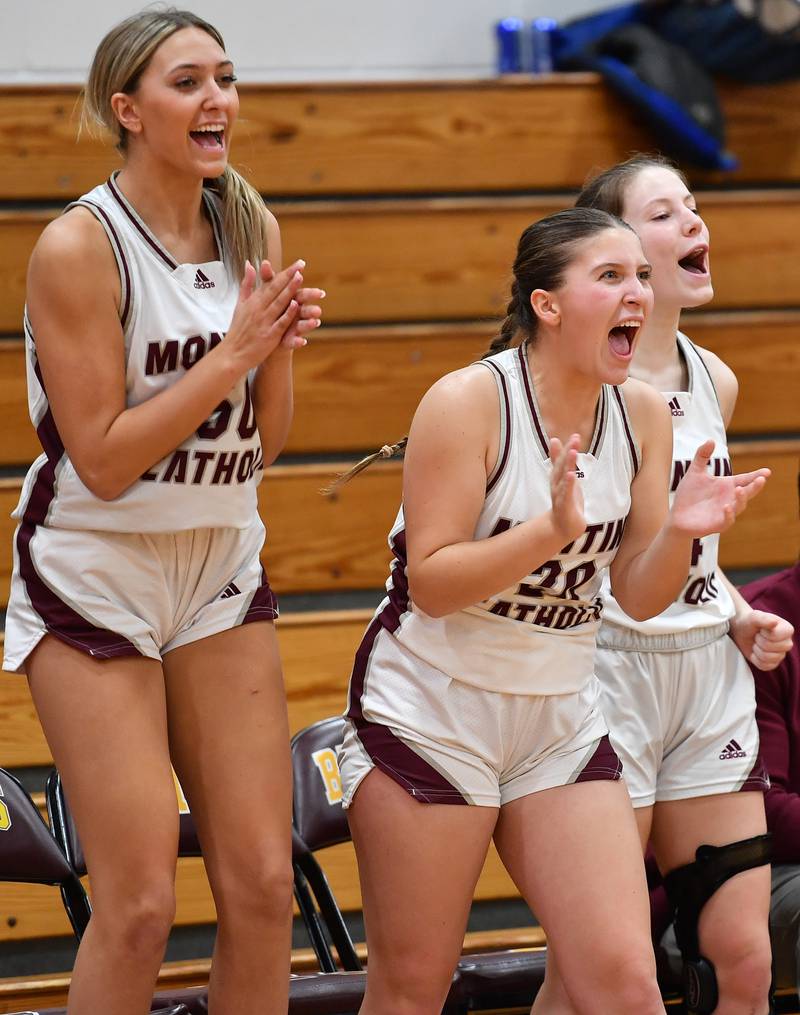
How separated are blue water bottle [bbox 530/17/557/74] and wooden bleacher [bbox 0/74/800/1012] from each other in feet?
0.65

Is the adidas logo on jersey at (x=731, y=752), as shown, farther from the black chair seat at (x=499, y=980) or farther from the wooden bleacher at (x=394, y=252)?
the wooden bleacher at (x=394, y=252)

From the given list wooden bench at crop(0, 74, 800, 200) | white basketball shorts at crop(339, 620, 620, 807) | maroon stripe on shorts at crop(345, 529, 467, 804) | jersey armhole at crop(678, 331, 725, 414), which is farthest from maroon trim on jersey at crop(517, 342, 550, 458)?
wooden bench at crop(0, 74, 800, 200)

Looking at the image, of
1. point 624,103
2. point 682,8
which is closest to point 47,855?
point 624,103

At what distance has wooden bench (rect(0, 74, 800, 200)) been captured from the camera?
430 cm

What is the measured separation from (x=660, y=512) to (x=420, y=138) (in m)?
2.41

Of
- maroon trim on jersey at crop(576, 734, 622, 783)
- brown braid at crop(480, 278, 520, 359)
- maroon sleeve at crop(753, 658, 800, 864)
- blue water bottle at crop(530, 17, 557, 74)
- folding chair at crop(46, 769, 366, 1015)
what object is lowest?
folding chair at crop(46, 769, 366, 1015)

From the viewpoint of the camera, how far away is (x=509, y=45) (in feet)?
15.2

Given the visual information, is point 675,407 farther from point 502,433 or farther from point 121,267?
point 121,267

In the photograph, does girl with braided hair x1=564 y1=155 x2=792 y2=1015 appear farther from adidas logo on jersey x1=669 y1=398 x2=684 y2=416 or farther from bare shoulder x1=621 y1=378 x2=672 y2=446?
bare shoulder x1=621 y1=378 x2=672 y2=446

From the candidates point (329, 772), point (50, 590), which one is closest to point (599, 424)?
point (50, 590)

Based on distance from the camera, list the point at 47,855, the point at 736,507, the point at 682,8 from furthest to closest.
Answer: the point at 682,8, the point at 47,855, the point at 736,507

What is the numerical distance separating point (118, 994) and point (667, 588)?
102 centimetres

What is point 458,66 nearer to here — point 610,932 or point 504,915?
point 504,915

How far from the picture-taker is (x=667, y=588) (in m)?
2.24
